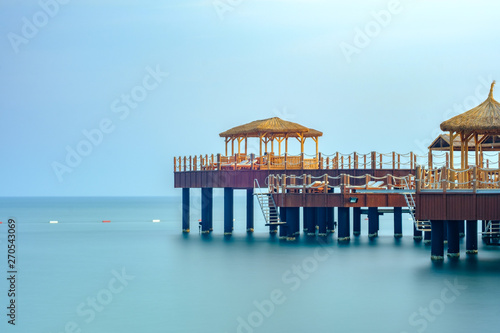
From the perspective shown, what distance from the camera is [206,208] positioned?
2132 inches

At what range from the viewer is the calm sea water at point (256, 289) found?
25500 millimetres

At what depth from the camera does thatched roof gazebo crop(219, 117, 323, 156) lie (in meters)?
51.9

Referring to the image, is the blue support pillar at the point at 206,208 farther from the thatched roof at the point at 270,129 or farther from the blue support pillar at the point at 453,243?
the blue support pillar at the point at 453,243

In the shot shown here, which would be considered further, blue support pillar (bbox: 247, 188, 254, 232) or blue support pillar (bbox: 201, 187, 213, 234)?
blue support pillar (bbox: 247, 188, 254, 232)

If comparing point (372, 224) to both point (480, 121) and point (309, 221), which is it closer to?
point (309, 221)

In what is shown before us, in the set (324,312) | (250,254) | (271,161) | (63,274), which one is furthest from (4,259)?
(324,312)

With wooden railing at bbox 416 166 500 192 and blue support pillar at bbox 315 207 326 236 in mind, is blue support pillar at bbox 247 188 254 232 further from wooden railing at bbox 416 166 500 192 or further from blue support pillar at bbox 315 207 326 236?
wooden railing at bbox 416 166 500 192

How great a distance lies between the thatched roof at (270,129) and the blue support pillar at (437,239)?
18.7 metres

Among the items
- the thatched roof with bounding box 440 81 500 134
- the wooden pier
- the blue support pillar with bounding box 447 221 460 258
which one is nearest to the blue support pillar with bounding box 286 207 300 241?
the wooden pier

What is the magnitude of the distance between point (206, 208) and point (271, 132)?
608 cm

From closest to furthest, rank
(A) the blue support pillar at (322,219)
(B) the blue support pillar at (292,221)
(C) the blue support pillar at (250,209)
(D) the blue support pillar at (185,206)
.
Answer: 1. (B) the blue support pillar at (292,221)
2. (A) the blue support pillar at (322,219)
3. (D) the blue support pillar at (185,206)
4. (C) the blue support pillar at (250,209)

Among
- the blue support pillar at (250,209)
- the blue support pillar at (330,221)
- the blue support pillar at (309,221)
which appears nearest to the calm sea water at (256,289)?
the blue support pillar at (309,221)

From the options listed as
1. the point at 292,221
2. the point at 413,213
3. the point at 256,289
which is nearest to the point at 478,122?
the point at 413,213

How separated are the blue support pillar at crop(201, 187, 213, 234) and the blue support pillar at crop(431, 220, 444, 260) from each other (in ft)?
67.4
